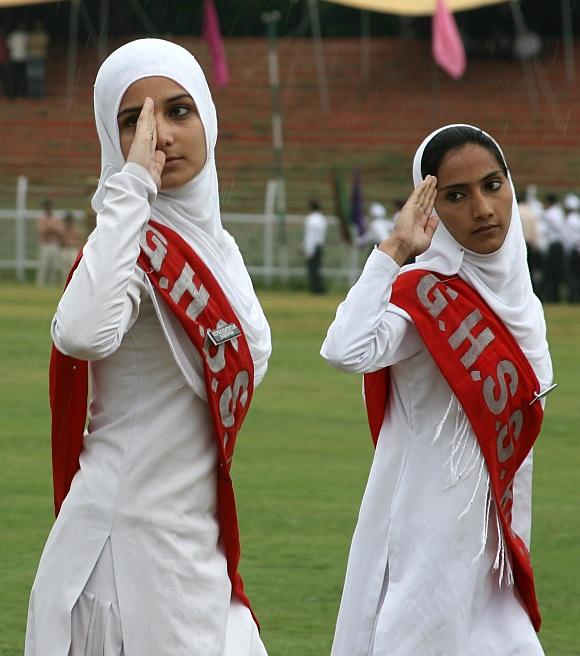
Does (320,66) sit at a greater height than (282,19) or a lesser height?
lesser

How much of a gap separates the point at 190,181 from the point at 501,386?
1114 mm

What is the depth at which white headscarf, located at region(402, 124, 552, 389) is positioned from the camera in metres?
4.30

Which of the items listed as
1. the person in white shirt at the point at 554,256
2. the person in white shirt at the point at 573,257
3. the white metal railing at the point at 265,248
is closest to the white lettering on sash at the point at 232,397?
the person in white shirt at the point at 573,257

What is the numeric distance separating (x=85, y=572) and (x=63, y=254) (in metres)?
24.7

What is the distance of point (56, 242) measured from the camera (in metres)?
27.8

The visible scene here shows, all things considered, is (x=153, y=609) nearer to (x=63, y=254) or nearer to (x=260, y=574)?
(x=260, y=574)

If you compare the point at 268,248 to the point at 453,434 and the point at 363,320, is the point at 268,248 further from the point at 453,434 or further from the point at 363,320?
the point at 363,320

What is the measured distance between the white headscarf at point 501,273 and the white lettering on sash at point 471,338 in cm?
6

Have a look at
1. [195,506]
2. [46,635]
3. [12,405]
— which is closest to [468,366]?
[195,506]

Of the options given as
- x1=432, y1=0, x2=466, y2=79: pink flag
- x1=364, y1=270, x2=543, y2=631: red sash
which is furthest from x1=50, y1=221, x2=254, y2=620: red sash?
x1=432, y1=0, x2=466, y2=79: pink flag

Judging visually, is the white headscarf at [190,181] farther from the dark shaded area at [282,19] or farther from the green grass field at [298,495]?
the dark shaded area at [282,19]

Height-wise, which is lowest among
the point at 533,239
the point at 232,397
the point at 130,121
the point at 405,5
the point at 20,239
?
the point at 20,239

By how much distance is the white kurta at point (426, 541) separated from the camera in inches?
164

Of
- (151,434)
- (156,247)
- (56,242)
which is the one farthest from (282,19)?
(151,434)
